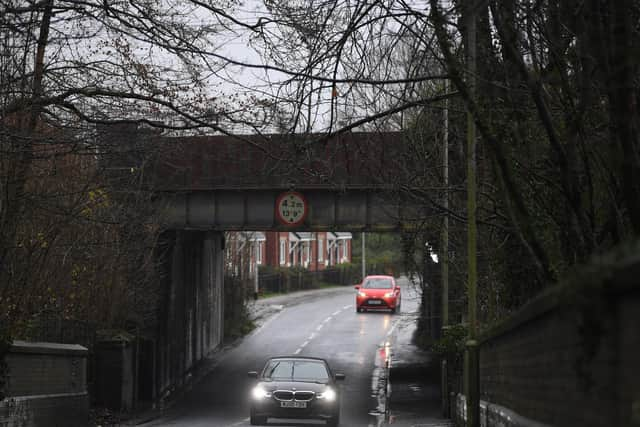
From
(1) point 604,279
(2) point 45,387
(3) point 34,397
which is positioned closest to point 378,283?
(2) point 45,387

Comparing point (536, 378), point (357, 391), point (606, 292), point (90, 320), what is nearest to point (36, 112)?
point (536, 378)

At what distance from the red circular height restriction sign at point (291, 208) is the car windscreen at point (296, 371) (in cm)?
1011

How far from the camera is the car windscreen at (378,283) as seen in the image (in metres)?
54.3

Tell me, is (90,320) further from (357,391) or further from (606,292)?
(606,292)

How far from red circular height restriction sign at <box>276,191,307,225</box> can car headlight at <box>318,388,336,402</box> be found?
1129 centimetres

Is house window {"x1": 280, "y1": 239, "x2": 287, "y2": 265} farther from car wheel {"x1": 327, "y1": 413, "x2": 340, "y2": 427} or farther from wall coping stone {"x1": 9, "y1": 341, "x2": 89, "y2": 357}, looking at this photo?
wall coping stone {"x1": 9, "y1": 341, "x2": 89, "y2": 357}

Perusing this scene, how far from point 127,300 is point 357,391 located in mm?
7636

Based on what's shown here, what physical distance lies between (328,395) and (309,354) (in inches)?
725

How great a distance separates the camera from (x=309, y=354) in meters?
38.7

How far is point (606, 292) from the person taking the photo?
4.03 m

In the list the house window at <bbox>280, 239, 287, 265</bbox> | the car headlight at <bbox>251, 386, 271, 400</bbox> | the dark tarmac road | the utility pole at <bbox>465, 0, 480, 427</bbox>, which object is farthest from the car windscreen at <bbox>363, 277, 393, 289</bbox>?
the utility pole at <bbox>465, 0, 480, 427</bbox>

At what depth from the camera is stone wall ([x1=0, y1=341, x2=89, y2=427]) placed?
14.9 metres

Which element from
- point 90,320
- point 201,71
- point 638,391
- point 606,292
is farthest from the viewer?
point 90,320

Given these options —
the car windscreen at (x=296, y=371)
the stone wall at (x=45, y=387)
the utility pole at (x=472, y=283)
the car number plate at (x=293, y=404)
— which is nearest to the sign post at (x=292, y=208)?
the car windscreen at (x=296, y=371)
